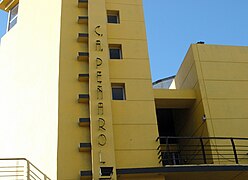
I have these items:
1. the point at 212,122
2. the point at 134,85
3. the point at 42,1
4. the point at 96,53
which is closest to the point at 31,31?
the point at 42,1

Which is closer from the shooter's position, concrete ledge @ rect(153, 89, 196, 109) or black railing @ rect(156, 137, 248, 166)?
black railing @ rect(156, 137, 248, 166)

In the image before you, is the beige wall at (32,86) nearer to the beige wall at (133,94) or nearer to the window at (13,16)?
the window at (13,16)

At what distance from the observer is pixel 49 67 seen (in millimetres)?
16688

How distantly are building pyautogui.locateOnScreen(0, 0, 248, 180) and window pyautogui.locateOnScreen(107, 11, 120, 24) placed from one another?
5 centimetres

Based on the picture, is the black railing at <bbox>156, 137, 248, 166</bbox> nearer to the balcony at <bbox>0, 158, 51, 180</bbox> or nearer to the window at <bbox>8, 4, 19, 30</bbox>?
the balcony at <bbox>0, 158, 51, 180</bbox>

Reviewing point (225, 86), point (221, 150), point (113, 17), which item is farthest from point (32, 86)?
point (225, 86)

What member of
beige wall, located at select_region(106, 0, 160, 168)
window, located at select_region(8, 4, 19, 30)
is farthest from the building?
window, located at select_region(8, 4, 19, 30)

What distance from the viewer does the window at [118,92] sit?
16.2 m

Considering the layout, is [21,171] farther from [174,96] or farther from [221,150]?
[221,150]

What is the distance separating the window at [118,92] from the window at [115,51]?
1535 millimetres

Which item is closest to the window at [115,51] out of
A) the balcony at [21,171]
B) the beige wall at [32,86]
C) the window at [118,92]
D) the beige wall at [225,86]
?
the window at [118,92]

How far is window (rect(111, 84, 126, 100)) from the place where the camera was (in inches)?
637

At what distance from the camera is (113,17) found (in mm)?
18672

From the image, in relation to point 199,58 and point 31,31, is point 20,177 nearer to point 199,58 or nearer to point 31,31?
point 31,31
